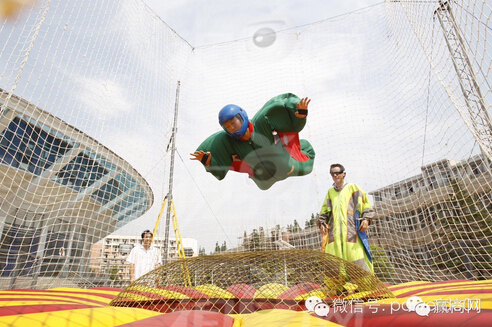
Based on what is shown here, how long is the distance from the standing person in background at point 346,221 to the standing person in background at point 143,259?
1.69 meters

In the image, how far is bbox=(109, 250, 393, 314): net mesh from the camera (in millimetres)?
1317

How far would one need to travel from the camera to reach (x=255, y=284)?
1584 millimetres

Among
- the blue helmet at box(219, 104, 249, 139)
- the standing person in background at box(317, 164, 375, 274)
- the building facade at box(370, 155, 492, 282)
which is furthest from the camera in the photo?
the building facade at box(370, 155, 492, 282)

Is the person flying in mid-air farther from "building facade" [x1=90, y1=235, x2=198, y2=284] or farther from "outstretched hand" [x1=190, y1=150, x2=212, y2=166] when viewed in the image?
"building facade" [x1=90, y1=235, x2=198, y2=284]

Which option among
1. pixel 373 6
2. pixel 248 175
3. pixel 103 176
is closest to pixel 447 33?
pixel 373 6

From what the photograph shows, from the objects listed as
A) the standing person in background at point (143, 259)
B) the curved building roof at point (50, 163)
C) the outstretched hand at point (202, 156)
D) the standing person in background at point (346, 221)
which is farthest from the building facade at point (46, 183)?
the standing person in background at point (346, 221)

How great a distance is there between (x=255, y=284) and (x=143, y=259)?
1.75 metres

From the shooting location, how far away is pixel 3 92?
113 inches

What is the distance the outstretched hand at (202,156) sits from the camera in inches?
88.0

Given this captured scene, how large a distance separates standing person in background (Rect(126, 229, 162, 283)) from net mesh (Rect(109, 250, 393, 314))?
1.42 metres

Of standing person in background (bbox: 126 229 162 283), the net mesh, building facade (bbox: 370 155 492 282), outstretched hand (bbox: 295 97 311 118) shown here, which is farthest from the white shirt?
building facade (bbox: 370 155 492 282)

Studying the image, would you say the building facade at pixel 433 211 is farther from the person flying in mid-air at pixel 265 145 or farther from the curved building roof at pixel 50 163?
the curved building roof at pixel 50 163

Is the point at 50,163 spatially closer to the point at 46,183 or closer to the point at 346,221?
the point at 46,183

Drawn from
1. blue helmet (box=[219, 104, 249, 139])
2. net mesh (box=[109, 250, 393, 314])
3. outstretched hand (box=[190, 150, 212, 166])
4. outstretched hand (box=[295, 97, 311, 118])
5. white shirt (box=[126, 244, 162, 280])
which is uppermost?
outstretched hand (box=[295, 97, 311, 118])
